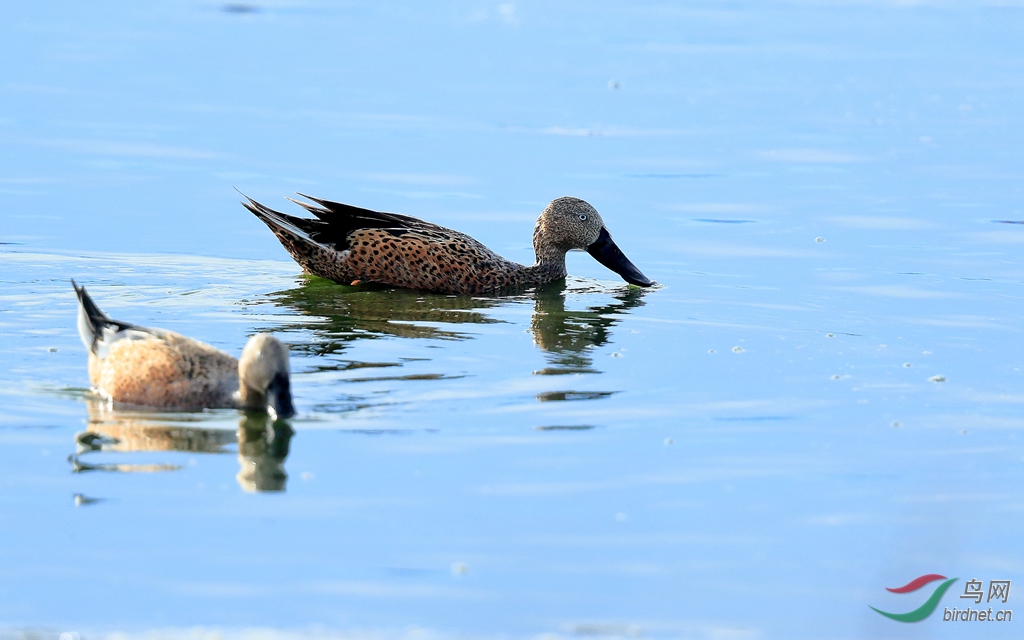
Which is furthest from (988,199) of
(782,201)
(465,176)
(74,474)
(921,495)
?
(74,474)

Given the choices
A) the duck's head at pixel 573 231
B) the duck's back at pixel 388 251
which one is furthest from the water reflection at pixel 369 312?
the duck's head at pixel 573 231

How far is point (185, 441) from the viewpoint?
659cm

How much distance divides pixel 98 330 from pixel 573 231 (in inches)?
178

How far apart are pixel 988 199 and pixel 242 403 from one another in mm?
8297

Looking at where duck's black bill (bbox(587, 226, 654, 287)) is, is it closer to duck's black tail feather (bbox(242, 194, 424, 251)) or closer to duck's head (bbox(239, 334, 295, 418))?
duck's black tail feather (bbox(242, 194, 424, 251))

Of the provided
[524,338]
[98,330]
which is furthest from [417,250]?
[98,330]

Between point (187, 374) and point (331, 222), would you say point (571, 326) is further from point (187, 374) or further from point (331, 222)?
point (187, 374)

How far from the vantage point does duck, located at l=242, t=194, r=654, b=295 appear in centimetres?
1070

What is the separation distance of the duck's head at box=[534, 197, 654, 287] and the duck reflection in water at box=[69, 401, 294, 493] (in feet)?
15.4

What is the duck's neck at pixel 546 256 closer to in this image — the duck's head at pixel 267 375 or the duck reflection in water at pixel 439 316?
the duck reflection in water at pixel 439 316

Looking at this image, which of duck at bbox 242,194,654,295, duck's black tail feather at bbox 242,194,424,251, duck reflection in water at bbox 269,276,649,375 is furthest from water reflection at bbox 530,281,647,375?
duck's black tail feather at bbox 242,194,424,251

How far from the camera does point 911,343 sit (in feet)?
29.7

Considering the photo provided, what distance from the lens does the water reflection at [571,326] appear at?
27.9 ft

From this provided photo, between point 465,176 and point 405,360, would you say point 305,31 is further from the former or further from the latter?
point 405,360
